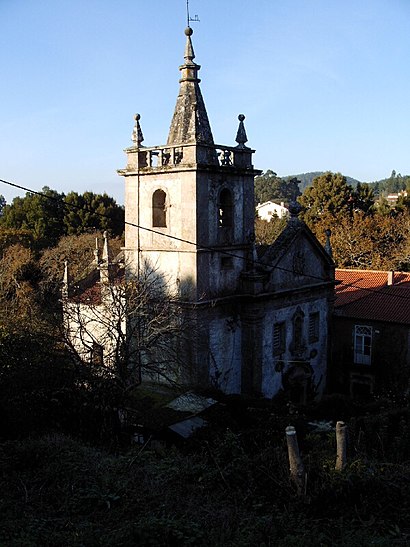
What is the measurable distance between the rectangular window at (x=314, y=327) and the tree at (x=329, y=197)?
1205 inches

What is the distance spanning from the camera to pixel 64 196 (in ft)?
186

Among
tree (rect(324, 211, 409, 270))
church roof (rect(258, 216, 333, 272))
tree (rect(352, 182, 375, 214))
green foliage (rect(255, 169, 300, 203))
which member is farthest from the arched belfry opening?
green foliage (rect(255, 169, 300, 203))

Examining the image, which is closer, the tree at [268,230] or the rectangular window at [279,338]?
the rectangular window at [279,338]

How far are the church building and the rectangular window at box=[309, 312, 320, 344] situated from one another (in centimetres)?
158

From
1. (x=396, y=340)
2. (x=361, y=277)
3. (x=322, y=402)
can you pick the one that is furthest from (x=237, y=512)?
(x=361, y=277)

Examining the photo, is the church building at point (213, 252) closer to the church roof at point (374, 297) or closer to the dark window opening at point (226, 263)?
the dark window opening at point (226, 263)

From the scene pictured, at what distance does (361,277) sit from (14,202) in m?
36.4

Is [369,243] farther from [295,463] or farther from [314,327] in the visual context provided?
[295,463]

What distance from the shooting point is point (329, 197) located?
54.8 m

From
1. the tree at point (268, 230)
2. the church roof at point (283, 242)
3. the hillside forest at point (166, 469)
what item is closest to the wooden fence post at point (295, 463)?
the hillside forest at point (166, 469)

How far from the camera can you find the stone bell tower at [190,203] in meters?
18.8

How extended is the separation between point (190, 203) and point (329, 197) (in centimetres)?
3859

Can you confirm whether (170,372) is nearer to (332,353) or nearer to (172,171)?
(172,171)

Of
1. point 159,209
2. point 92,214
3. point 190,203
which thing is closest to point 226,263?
point 190,203
